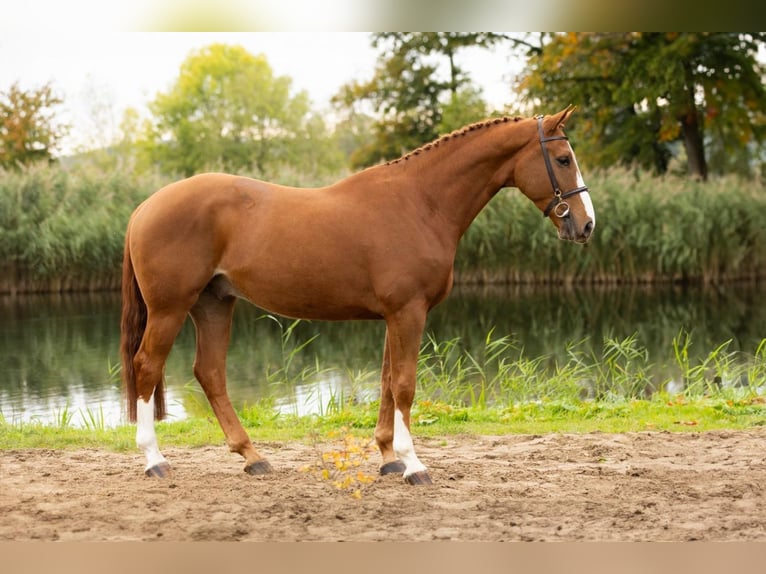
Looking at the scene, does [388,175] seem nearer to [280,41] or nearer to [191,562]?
[191,562]

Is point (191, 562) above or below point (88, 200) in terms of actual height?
below

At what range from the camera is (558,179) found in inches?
180

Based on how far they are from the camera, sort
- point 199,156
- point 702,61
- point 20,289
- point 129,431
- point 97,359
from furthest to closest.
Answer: point 199,156, point 702,61, point 20,289, point 97,359, point 129,431

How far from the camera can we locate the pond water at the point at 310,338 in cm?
814

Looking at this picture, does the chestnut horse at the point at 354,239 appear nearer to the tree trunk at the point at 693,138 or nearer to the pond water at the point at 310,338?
the pond water at the point at 310,338

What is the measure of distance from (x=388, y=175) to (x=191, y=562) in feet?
7.13

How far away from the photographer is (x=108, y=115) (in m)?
Answer: 37.5

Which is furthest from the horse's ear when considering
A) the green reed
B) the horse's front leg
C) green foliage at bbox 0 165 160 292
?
green foliage at bbox 0 165 160 292

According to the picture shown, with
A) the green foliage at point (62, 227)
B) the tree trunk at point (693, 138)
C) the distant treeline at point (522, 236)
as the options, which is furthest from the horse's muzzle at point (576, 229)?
the tree trunk at point (693, 138)

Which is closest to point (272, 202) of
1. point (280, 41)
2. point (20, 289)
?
point (20, 289)

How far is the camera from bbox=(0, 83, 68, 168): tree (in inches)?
989

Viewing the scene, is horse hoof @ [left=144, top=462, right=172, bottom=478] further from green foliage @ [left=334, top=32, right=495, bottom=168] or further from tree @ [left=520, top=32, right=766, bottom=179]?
green foliage @ [left=334, top=32, right=495, bottom=168]

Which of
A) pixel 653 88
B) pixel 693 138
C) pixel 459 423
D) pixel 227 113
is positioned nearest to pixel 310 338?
pixel 459 423

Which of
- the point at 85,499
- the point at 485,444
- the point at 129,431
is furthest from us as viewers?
the point at 129,431
